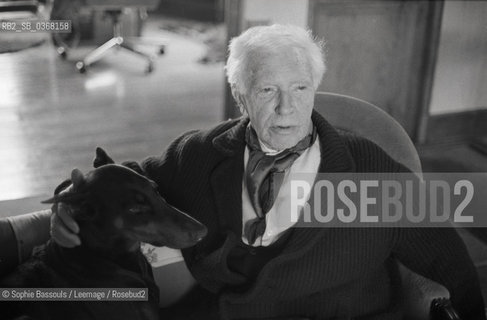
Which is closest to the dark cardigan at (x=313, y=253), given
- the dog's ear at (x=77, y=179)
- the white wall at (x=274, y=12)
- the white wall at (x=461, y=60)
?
the dog's ear at (x=77, y=179)

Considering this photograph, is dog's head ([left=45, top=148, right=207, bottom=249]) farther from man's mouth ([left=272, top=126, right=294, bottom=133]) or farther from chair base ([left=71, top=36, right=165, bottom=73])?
chair base ([left=71, top=36, right=165, bottom=73])

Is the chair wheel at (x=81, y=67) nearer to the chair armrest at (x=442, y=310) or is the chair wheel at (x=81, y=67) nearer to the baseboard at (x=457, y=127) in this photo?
the baseboard at (x=457, y=127)

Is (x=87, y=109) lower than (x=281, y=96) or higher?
lower

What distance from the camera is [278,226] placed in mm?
1480

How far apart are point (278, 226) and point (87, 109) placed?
3073 mm

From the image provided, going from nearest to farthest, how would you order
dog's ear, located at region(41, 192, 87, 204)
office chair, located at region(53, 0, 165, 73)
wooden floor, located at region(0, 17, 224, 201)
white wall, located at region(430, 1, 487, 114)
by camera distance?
dog's ear, located at region(41, 192, 87, 204), wooden floor, located at region(0, 17, 224, 201), white wall, located at region(430, 1, 487, 114), office chair, located at region(53, 0, 165, 73)

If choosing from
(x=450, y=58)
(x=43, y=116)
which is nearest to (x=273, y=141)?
(x=450, y=58)

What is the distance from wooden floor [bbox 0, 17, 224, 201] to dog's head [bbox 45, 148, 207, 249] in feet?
6.30

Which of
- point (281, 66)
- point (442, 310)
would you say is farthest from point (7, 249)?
point (442, 310)

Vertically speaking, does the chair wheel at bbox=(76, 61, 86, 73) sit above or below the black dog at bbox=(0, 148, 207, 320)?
below

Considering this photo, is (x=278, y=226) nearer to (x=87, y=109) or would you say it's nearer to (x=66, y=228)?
(x=66, y=228)

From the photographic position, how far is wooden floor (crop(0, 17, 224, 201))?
3.39 m

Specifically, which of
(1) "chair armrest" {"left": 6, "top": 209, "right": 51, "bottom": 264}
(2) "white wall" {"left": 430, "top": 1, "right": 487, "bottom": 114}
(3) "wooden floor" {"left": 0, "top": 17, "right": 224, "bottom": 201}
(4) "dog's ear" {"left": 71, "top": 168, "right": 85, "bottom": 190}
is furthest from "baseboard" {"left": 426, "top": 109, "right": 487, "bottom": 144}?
(4) "dog's ear" {"left": 71, "top": 168, "right": 85, "bottom": 190}

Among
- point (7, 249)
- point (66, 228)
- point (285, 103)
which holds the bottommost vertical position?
point (7, 249)
